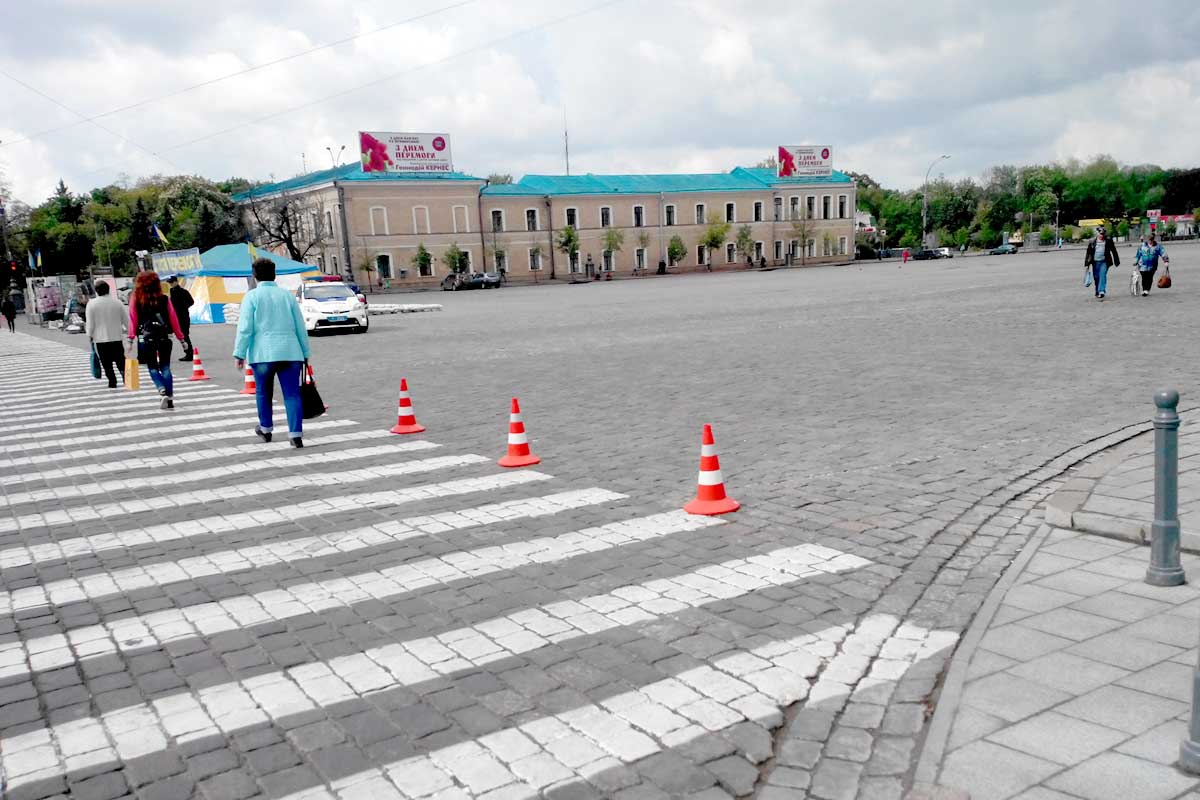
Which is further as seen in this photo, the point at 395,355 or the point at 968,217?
the point at 968,217

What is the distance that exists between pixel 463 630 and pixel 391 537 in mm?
1747

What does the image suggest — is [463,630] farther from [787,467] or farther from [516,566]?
[787,467]

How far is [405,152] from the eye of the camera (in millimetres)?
77938

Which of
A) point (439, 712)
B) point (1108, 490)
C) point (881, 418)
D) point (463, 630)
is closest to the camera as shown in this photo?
point (439, 712)

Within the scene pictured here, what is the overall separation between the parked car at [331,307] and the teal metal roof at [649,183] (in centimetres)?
5737

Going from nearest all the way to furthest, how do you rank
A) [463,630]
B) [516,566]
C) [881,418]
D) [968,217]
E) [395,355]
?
[463,630]
[516,566]
[881,418]
[395,355]
[968,217]

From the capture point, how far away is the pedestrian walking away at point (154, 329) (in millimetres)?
12914

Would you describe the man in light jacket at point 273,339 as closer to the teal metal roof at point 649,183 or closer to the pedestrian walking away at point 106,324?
the pedestrian walking away at point 106,324

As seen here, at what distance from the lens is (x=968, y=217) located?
125 metres

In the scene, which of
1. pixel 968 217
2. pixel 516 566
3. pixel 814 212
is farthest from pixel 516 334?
pixel 968 217

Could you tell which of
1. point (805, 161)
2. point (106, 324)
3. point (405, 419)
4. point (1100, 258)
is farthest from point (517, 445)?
point (805, 161)

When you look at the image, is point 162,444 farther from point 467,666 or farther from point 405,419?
point 467,666

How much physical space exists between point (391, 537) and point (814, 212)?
99.8 meters

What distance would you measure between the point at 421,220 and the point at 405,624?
3079 inches
